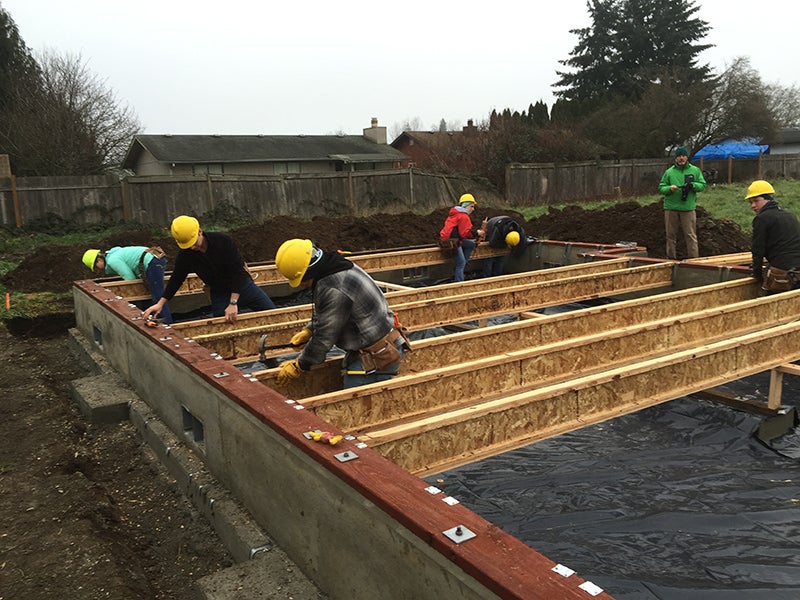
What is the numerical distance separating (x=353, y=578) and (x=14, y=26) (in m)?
29.9

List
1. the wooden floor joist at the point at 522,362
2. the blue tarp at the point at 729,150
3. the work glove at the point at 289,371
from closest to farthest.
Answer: the wooden floor joist at the point at 522,362 < the work glove at the point at 289,371 < the blue tarp at the point at 729,150

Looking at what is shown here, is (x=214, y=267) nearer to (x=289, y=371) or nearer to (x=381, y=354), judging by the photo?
(x=289, y=371)

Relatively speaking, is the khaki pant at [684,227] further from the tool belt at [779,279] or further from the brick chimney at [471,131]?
the brick chimney at [471,131]

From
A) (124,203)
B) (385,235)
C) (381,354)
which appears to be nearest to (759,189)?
(381,354)

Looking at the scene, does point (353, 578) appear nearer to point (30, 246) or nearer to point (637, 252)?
point (637, 252)

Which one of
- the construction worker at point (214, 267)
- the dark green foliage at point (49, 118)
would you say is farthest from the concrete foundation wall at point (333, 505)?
the dark green foliage at point (49, 118)

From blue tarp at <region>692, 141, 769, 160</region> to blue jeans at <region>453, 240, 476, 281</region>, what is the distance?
26.6 metres

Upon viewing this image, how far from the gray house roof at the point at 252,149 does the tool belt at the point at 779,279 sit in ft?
84.5

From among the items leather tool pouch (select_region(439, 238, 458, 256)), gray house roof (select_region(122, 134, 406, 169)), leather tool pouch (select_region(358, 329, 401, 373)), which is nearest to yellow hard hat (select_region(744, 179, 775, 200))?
leather tool pouch (select_region(439, 238, 458, 256))

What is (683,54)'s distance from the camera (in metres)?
36.7

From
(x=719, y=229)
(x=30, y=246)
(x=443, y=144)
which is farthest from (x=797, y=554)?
(x=443, y=144)

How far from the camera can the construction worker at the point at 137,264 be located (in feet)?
24.2

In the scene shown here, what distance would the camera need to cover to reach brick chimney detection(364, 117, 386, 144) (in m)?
37.2

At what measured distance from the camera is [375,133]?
37188 millimetres
